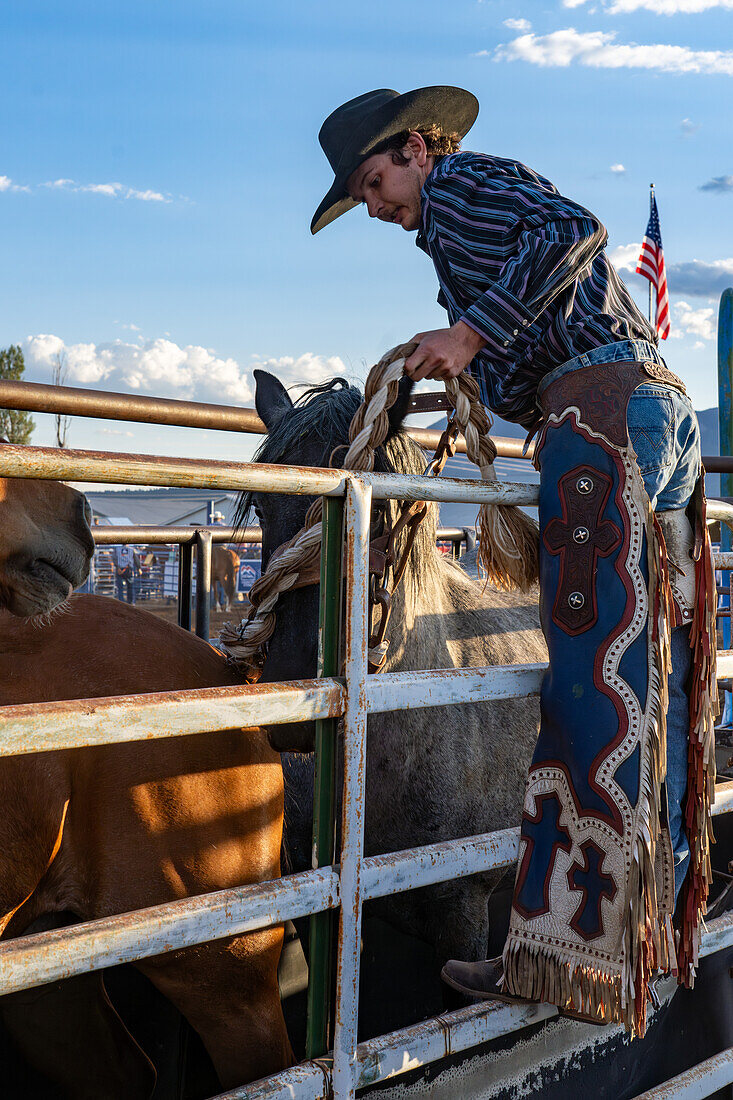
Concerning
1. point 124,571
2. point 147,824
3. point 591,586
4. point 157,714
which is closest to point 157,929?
point 157,714

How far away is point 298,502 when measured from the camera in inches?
78.8

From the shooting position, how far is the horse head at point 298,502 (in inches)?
68.6

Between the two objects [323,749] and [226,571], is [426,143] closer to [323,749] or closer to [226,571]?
[323,749]

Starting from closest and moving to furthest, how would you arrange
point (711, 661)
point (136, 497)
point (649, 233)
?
point (711, 661), point (649, 233), point (136, 497)

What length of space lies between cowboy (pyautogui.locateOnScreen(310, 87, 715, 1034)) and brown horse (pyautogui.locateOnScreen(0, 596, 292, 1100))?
0.43 metres

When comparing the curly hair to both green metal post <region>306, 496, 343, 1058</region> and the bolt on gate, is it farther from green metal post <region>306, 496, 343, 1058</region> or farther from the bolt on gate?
green metal post <region>306, 496, 343, 1058</region>

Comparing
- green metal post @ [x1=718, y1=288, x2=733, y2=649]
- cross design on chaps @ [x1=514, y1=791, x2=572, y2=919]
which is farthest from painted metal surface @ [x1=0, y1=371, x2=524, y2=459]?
green metal post @ [x1=718, y1=288, x2=733, y2=649]

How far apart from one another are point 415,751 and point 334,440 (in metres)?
0.84

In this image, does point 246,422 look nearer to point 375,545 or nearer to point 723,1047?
point 375,545

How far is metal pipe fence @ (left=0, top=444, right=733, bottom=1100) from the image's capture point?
1.06 meters

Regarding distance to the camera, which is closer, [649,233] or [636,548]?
[636,548]

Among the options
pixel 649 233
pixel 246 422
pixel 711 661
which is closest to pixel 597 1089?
pixel 711 661

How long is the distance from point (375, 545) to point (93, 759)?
0.70 m

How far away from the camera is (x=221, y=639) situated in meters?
1.90
